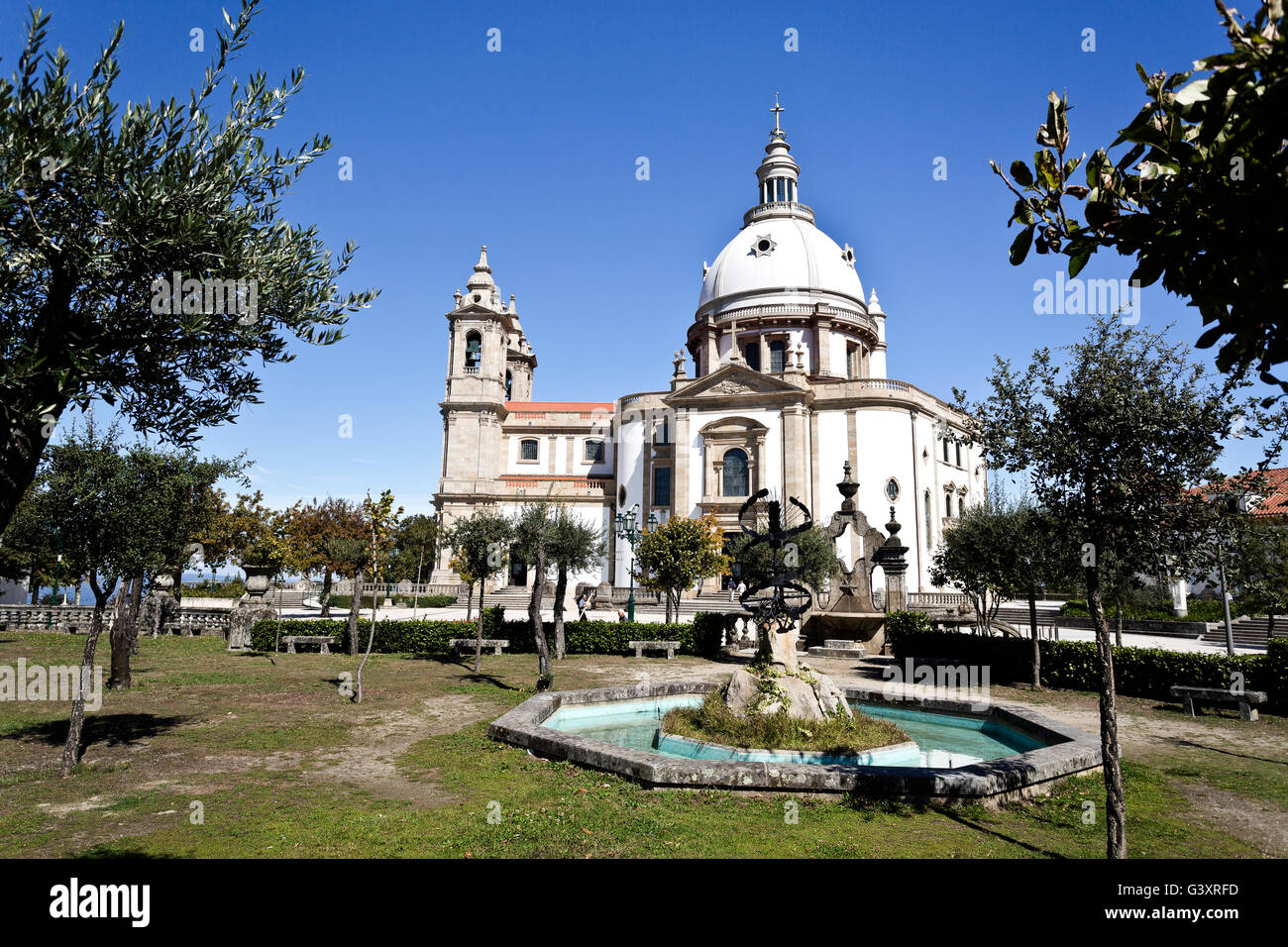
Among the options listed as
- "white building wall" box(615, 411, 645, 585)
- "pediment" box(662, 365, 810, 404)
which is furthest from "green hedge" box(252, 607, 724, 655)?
"pediment" box(662, 365, 810, 404)

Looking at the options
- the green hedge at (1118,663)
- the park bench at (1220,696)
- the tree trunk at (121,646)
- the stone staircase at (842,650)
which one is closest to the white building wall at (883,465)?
the stone staircase at (842,650)

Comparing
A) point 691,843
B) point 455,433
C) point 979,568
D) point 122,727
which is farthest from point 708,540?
point 455,433

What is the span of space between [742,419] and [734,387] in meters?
2.25

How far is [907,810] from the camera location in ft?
21.7

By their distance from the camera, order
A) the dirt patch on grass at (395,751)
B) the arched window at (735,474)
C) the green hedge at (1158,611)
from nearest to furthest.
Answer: the dirt patch on grass at (395,751)
the green hedge at (1158,611)
the arched window at (735,474)

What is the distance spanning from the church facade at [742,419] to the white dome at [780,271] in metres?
0.12

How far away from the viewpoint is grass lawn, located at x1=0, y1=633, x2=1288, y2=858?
560 cm

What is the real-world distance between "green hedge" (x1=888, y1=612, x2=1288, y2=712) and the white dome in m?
37.7

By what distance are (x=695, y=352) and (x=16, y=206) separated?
52.5 m

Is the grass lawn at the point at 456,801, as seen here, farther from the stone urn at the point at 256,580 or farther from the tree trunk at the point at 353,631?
the stone urn at the point at 256,580

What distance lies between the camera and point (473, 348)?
50.8m

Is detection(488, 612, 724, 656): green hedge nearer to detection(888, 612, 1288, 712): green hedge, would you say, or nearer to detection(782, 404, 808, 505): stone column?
detection(888, 612, 1288, 712): green hedge

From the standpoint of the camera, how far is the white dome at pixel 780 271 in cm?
5172
